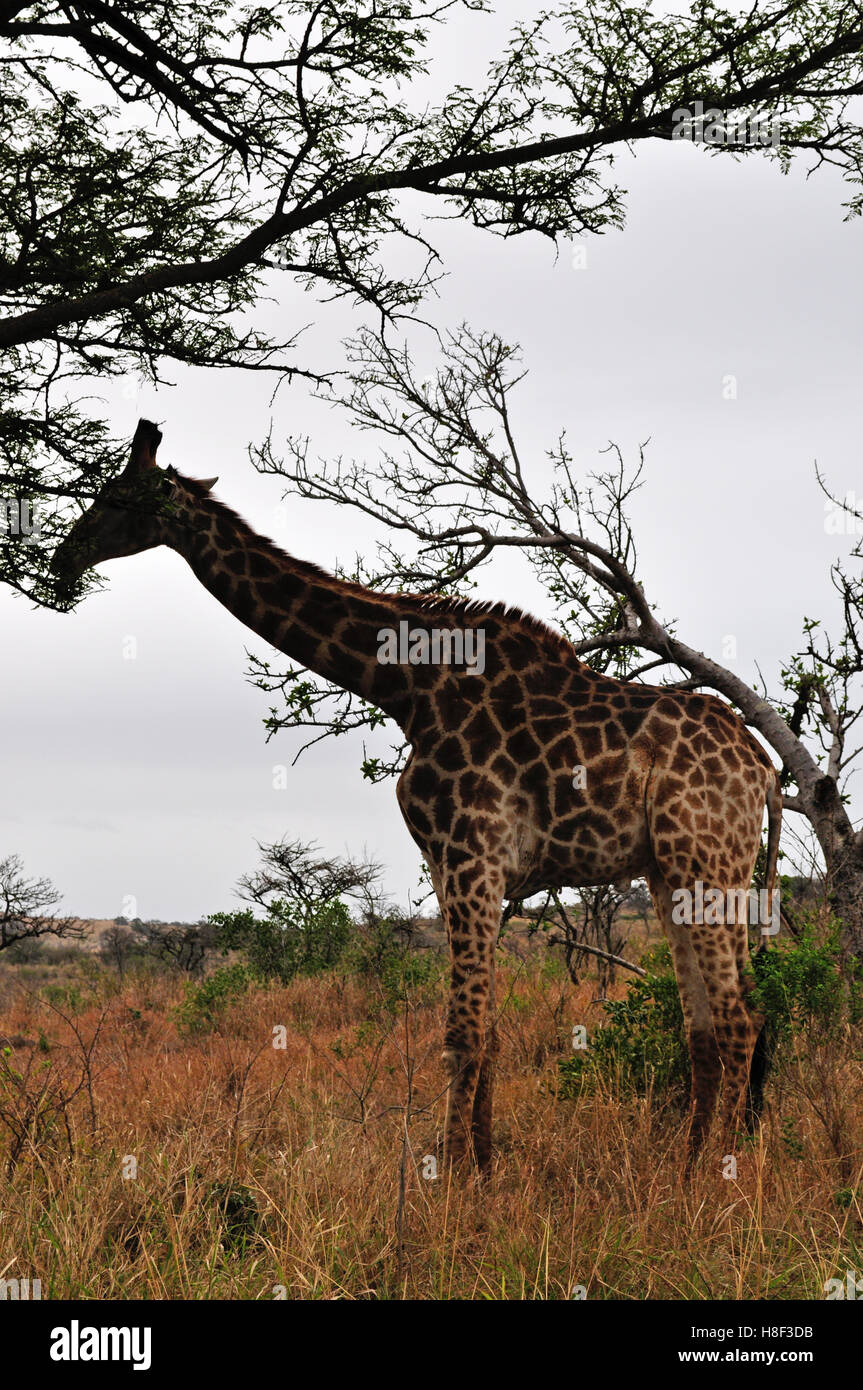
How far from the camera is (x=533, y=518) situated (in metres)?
11.2

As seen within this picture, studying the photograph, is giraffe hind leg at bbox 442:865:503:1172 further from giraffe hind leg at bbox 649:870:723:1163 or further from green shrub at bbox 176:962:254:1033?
green shrub at bbox 176:962:254:1033

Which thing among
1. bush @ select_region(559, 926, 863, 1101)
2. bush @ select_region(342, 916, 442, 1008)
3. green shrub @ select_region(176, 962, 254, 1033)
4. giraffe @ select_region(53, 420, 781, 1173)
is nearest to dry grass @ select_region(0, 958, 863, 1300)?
bush @ select_region(559, 926, 863, 1101)

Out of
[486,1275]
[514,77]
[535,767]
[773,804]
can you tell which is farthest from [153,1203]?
[514,77]

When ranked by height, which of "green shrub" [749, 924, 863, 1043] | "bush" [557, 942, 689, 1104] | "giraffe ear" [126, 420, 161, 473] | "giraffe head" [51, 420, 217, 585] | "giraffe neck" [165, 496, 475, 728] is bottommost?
"bush" [557, 942, 689, 1104]

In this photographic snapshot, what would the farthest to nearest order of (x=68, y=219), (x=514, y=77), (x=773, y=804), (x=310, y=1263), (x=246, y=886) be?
(x=246, y=886) < (x=68, y=219) < (x=514, y=77) < (x=773, y=804) < (x=310, y=1263)

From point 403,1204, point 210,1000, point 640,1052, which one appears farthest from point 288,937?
point 403,1204

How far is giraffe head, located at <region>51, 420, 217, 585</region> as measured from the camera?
7.70 metres

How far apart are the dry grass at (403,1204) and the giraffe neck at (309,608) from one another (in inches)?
85.4

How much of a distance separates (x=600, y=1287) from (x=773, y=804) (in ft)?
11.6

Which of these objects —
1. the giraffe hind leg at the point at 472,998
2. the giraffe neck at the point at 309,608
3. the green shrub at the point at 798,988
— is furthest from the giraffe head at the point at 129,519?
the green shrub at the point at 798,988

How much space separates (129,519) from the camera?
306 inches

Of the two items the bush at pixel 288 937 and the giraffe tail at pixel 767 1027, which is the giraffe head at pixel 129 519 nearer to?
the giraffe tail at pixel 767 1027

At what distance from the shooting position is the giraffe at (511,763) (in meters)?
6.99

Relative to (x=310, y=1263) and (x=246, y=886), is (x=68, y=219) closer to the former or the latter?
(x=310, y=1263)
